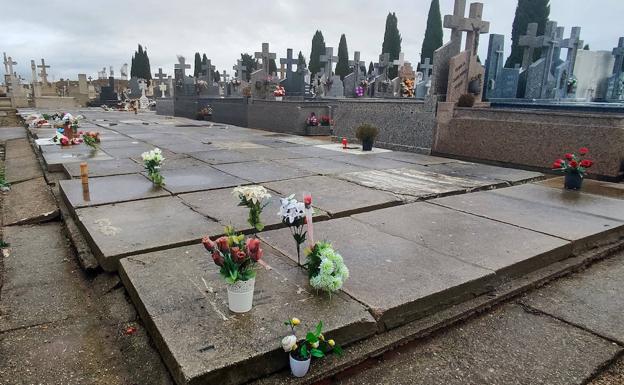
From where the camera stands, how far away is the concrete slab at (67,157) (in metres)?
7.82

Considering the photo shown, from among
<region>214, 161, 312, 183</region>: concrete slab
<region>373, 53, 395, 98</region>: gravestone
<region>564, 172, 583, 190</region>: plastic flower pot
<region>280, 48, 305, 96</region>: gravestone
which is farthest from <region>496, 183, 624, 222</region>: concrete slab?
<region>373, 53, 395, 98</region>: gravestone

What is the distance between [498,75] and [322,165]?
7955mm

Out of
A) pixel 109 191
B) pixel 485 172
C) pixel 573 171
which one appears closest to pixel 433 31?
pixel 485 172

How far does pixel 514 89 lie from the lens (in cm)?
1348

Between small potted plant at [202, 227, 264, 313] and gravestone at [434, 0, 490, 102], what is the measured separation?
894cm

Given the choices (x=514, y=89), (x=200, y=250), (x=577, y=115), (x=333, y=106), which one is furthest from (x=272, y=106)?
(x=200, y=250)

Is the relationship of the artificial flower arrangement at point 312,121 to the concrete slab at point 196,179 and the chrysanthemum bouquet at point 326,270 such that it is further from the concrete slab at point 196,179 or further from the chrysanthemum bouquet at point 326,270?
the chrysanthemum bouquet at point 326,270

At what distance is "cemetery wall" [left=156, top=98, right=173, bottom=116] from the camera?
26109 millimetres

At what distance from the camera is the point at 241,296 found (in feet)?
8.80

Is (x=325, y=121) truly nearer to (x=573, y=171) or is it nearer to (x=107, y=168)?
(x=107, y=168)

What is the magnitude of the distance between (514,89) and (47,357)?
14257 mm

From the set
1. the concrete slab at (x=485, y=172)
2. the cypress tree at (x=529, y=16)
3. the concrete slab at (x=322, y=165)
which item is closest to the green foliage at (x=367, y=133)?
the concrete slab at (x=322, y=165)

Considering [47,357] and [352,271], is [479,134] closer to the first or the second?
[352,271]

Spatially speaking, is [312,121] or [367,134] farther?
[312,121]
